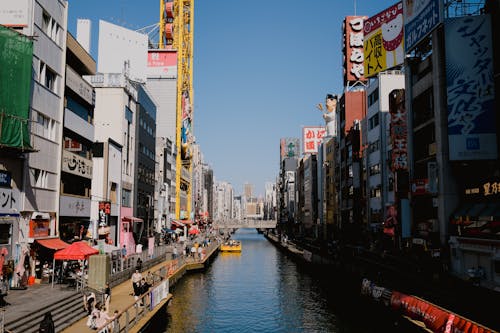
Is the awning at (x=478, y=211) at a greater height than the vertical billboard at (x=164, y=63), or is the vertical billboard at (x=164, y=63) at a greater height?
the vertical billboard at (x=164, y=63)

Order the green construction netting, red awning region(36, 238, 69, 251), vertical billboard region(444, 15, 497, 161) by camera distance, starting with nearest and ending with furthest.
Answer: the green construction netting < red awning region(36, 238, 69, 251) < vertical billboard region(444, 15, 497, 161)

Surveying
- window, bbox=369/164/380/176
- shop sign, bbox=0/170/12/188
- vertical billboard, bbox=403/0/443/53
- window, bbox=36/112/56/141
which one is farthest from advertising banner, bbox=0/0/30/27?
window, bbox=369/164/380/176

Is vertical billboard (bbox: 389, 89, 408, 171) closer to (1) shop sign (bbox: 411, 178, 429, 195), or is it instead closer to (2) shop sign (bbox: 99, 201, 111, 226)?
(1) shop sign (bbox: 411, 178, 429, 195)

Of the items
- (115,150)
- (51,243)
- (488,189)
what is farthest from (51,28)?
(488,189)

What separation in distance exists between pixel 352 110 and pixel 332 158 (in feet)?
64.8

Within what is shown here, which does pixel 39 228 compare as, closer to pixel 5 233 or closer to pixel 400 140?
pixel 5 233

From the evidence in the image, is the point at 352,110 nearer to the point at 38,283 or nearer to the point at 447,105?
the point at 447,105

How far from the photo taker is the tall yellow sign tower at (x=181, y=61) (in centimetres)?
12156

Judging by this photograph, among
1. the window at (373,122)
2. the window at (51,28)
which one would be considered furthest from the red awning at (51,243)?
the window at (373,122)

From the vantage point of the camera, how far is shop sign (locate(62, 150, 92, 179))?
132ft

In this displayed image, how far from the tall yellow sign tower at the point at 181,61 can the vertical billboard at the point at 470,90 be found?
8834 centimetres

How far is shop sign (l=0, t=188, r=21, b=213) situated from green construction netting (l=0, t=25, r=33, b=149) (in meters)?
2.97

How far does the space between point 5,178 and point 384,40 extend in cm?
5567

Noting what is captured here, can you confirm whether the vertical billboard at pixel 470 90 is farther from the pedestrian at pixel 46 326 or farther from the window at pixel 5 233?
the window at pixel 5 233
